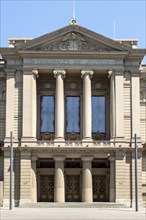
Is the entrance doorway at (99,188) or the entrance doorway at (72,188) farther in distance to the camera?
the entrance doorway at (72,188)

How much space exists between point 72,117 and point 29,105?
5628mm

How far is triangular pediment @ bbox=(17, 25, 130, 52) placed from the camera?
58.0 metres

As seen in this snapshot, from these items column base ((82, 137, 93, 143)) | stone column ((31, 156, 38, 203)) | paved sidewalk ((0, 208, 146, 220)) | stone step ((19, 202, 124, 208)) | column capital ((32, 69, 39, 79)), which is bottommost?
stone step ((19, 202, 124, 208))

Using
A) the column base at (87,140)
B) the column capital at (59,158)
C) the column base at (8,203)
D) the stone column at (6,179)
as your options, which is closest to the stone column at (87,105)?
the column base at (87,140)

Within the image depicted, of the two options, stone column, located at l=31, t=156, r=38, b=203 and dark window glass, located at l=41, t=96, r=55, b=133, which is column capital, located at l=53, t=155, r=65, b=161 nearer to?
stone column, located at l=31, t=156, r=38, b=203

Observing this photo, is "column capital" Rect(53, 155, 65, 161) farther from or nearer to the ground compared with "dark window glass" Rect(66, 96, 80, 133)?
nearer to the ground

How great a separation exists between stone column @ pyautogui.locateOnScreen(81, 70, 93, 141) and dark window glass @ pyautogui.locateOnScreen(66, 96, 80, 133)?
270 cm

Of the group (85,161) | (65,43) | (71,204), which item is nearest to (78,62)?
(65,43)

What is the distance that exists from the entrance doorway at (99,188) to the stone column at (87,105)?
510 cm

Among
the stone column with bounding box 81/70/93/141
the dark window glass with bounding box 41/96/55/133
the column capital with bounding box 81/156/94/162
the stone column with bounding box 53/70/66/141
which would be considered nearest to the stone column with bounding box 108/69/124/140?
the stone column with bounding box 81/70/93/141

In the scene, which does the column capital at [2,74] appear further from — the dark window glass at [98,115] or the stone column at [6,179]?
the dark window glass at [98,115]

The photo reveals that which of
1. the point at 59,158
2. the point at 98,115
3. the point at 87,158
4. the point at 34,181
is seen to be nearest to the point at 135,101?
the point at 98,115

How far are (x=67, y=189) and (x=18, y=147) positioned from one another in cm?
757

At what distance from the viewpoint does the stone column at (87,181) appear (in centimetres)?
5650
